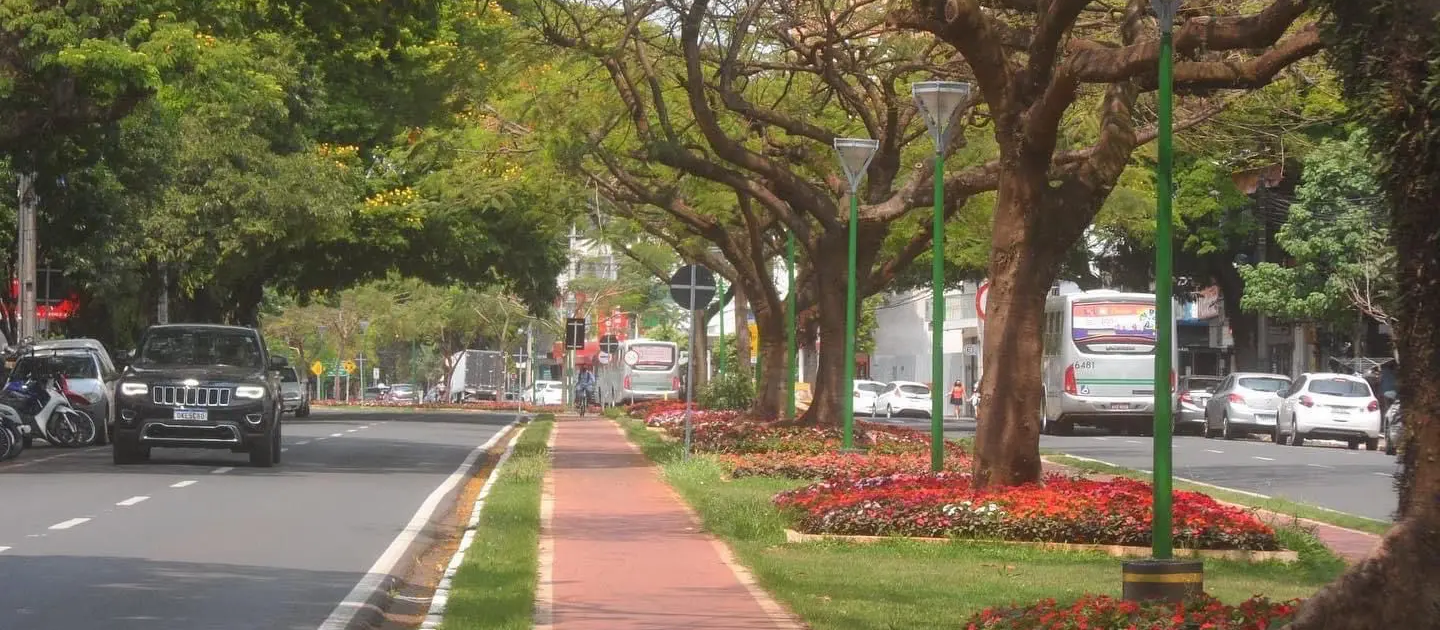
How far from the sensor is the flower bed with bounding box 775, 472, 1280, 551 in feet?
47.7

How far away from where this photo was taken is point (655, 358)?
79.9 metres

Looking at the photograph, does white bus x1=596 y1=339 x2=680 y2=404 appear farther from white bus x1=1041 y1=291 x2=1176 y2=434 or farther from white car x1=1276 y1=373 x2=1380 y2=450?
white car x1=1276 y1=373 x2=1380 y2=450

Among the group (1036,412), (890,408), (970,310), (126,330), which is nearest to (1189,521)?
(1036,412)

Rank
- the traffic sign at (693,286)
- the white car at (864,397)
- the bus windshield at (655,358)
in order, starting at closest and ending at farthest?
the traffic sign at (693,286)
the white car at (864,397)
the bus windshield at (655,358)

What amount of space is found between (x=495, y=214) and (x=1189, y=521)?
34067 mm

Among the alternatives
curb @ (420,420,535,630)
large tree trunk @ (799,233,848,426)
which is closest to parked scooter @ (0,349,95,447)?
curb @ (420,420,535,630)

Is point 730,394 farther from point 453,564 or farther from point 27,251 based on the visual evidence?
point 453,564

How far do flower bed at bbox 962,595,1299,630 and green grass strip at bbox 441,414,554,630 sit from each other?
250 centimetres

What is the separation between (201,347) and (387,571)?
13.6 meters

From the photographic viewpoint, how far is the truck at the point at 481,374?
94.6 meters

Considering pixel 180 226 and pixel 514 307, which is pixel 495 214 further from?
pixel 514 307

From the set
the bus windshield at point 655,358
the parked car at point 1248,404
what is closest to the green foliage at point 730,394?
the parked car at point 1248,404

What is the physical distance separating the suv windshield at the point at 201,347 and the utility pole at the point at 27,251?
9024 mm

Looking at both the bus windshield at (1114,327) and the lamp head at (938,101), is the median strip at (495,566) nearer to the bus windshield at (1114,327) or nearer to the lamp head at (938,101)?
the lamp head at (938,101)
